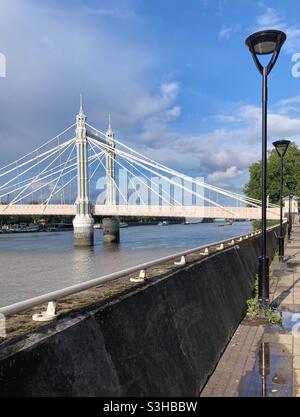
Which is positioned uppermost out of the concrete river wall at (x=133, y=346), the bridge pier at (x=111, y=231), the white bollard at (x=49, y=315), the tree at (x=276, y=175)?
the tree at (x=276, y=175)

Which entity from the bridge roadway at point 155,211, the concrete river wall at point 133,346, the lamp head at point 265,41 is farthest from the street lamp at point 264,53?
the bridge roadway at point 155,211

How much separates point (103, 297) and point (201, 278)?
2.15 m

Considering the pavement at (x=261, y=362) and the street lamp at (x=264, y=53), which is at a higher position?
the street lamp at (x=264, y=53)

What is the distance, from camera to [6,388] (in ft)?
6.47

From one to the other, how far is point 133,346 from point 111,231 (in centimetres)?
5635

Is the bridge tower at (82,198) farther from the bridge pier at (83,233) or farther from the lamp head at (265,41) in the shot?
the lamp head at (265,41)

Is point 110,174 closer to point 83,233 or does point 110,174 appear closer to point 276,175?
point 83,233

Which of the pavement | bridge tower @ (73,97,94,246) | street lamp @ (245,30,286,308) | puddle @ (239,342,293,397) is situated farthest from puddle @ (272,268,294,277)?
bridge tower @ (73,97,94,246)

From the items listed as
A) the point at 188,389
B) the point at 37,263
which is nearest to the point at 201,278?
the point at 188,389

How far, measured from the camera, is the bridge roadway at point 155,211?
48.8m

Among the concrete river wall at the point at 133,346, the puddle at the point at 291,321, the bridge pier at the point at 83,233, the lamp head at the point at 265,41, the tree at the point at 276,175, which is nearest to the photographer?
the concrete river wall at the point at 133,346

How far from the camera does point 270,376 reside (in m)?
4.18

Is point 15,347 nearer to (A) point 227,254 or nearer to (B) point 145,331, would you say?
(B) point 145,331

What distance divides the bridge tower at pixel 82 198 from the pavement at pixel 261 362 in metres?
46.6
